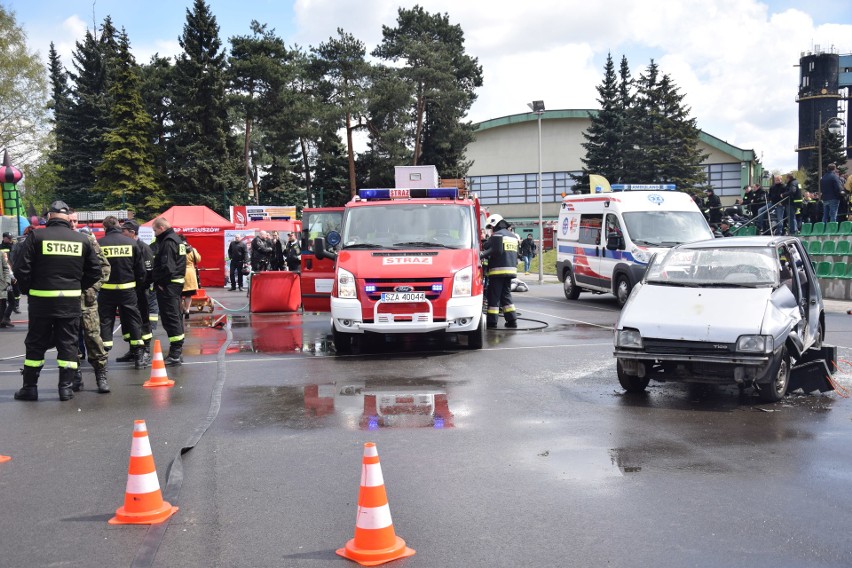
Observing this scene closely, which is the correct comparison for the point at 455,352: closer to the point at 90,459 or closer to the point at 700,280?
the point at 700,280

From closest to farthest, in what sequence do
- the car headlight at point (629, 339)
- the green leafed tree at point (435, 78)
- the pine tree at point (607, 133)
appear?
the car headlight at point (629, 339), the green leafed tree at point (435, 78), the pine tree at point (607, 133)

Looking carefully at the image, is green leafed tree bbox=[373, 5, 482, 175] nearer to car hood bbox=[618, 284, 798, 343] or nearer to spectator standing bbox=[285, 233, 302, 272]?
spectator standing bbox=[285, 233, 302, 272]

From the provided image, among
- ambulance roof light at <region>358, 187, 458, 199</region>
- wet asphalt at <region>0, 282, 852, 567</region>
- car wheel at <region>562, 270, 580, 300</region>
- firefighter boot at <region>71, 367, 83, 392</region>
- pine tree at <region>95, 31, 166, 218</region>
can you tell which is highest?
pine tree at <region>95, 31, 166, 218</region>

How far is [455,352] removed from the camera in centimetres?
1199

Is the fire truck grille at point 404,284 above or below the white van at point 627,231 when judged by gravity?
below

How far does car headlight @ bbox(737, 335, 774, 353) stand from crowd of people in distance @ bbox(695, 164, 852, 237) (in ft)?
42.9

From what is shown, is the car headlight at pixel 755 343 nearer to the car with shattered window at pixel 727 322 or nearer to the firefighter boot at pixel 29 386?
the car with shattered window at pixel 727 322

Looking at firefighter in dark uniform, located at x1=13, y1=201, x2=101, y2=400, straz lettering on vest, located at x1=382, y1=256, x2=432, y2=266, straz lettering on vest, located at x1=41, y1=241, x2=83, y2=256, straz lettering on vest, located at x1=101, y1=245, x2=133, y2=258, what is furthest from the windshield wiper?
straz lettering on vest, located at x1=41, y1=241, x2=83, y2=256

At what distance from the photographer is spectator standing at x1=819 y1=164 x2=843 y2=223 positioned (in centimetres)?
2155

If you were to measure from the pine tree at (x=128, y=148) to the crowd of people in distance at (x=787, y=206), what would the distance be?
37319 mm

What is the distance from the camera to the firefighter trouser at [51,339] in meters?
8.59

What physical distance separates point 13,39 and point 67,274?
165ft

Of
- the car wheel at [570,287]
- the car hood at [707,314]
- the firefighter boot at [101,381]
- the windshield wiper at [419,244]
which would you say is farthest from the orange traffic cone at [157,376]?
the car wheel at [570,287]

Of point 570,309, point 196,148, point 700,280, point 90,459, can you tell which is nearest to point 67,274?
point 90,459
